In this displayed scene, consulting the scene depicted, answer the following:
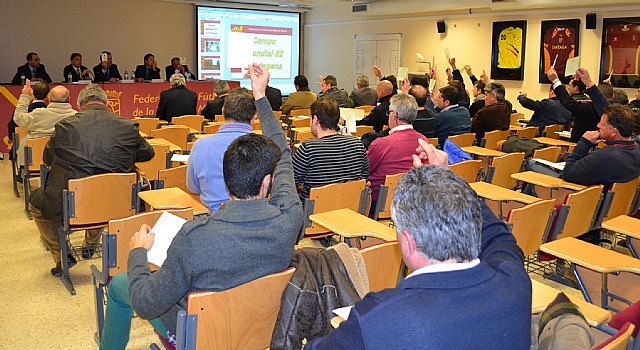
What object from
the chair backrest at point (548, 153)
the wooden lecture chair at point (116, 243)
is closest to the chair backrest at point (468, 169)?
the chair backrest at point (548, 153)

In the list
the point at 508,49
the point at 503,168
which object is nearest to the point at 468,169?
the point at 503,168

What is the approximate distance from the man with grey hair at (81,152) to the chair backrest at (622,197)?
3720mm

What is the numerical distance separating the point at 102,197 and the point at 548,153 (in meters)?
4.20

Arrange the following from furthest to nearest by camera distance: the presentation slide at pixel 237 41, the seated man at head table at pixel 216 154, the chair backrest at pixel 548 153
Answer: the presentation slide at pixel 237 41, the chair backrest at pixel 548 153, the seated man at head table at pixel 216 154

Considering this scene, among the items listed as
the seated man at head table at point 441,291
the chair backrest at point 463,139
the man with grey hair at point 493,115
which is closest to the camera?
the seated man at head table at point 441,291

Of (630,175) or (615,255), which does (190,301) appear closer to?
(615,255)

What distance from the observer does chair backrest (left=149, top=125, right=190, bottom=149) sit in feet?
21.0

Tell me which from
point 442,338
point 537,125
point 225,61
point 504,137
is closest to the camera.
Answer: point 442,338

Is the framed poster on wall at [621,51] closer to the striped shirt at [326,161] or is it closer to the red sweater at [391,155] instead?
the red sweater at [391,155]

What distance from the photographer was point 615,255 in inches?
115

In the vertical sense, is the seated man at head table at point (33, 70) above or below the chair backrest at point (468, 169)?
above

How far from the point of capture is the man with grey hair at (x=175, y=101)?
843 centimetres

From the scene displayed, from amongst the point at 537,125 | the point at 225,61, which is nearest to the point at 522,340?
the point at 537,125

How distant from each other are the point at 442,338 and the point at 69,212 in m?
3.25
